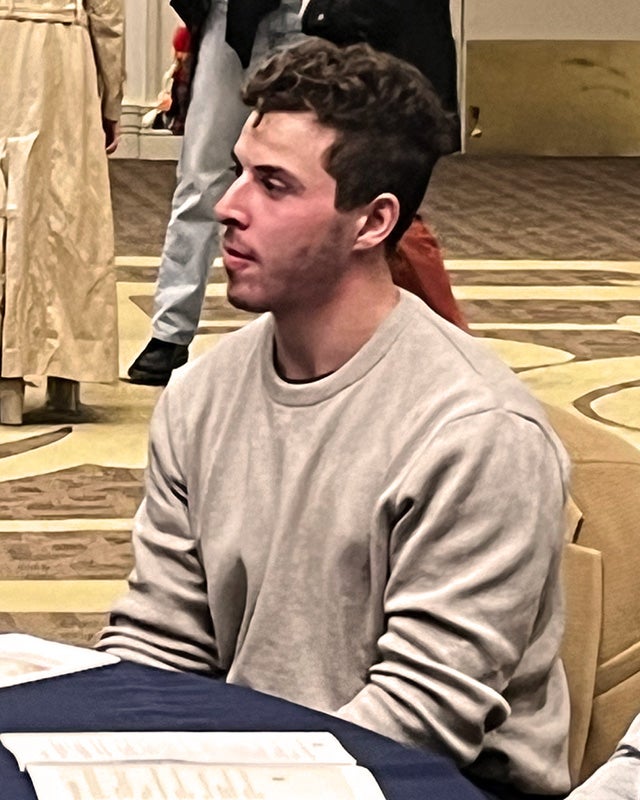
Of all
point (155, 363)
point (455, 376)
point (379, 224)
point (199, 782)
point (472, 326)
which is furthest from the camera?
point (472, 326)

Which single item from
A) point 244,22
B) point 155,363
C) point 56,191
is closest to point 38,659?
point 244,22

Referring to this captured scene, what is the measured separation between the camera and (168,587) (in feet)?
8.17

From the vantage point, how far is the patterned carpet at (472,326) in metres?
4.80

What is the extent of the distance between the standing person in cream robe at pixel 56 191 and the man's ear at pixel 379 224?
3492 mm

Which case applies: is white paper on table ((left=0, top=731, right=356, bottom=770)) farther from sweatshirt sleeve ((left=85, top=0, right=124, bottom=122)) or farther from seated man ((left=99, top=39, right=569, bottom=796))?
sweatshirt sleeve ((left=85, top=0, right=124, bottom=122))

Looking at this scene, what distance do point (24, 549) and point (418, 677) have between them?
276 cm

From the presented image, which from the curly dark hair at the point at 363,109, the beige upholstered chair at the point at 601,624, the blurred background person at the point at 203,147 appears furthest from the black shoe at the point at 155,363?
the curly dark hair at the point at 363,109

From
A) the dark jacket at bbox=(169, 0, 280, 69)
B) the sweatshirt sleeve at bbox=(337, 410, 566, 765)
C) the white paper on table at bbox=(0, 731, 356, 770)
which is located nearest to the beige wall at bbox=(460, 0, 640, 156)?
the dark jacket at bbox=(169, 0, 280, 69)

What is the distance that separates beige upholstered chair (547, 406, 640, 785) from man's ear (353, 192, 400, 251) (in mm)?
461

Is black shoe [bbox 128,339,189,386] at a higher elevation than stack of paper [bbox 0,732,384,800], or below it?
below

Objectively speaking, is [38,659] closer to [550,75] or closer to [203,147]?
[203,147]

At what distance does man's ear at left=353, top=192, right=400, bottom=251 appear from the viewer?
2.48 m

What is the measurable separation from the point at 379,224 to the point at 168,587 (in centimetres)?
50

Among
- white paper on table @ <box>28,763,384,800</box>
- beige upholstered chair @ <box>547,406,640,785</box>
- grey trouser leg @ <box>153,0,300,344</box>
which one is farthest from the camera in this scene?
grey trouser leg @ <box>153,0,300,344</box>
